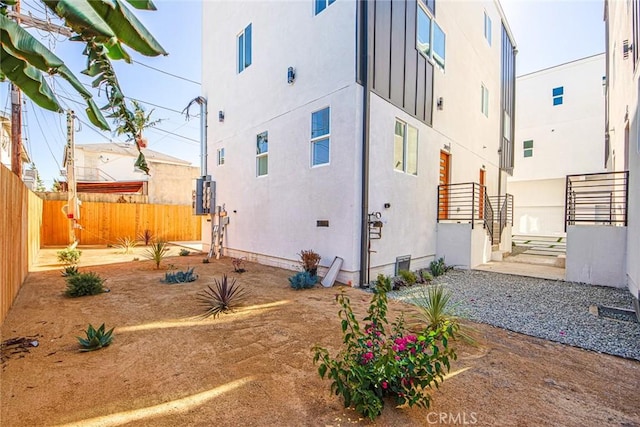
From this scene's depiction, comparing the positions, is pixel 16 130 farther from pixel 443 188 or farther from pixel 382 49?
pixel 443 188

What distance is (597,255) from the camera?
661cm

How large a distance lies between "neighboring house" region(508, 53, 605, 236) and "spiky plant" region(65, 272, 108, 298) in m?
22.5

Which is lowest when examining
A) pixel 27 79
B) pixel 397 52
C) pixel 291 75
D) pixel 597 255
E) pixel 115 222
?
pixel 597 255

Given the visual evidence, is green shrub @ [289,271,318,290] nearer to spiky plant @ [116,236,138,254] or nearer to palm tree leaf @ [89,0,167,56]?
palm tree leaf @ [89,0,167,56]

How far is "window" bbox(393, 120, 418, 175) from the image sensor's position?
7523mm

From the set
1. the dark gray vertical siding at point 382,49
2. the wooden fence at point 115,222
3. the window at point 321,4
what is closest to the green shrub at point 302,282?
the dark gray vertical siding at point 382,49

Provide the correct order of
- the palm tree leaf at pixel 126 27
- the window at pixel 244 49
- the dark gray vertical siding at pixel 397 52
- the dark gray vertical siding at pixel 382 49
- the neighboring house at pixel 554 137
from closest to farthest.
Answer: the palm tree leaf at pixel 126 27 → the dark gray vertical siding at pixel 382 49 → the dark gray vertical siding at pixel 397 52 → the window at pixel 244 49 → the neighboring house at pixel 554 137

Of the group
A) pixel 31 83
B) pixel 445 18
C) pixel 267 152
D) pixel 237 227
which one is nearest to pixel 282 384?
pixel 31 83

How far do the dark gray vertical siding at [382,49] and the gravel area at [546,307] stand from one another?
471 cm

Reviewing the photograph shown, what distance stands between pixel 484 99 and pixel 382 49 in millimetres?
8381

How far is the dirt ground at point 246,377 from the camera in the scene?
2.19m

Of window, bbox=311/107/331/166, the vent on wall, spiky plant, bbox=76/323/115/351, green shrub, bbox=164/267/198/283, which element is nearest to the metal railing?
the vent on wall

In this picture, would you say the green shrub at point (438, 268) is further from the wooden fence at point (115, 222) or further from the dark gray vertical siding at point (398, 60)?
the wooden fence at point (115, 222)

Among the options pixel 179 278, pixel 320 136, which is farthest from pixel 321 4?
pixel 179 278
